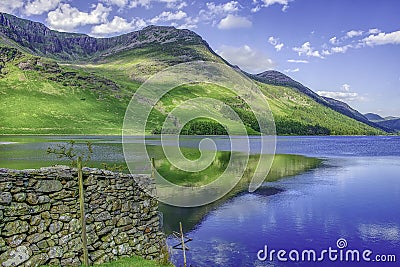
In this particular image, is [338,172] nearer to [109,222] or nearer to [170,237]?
[170,237]

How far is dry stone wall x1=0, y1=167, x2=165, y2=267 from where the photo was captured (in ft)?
47.6

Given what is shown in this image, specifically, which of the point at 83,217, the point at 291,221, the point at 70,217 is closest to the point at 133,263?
the point at 83,217

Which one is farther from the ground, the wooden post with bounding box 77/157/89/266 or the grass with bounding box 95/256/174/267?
the wooden post with bounding box 77/157/89/266

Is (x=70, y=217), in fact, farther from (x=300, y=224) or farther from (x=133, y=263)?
(x=300, y=224)

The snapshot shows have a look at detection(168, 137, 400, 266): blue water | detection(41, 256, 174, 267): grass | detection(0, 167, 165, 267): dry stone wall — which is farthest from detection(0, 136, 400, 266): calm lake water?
detection(0, 167, 165, 267): dry stone wall

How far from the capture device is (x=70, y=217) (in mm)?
16078

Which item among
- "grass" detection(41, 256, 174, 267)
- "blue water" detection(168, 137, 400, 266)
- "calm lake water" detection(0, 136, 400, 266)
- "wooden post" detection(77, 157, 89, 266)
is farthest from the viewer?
"calm lake water" detection(0, 136, 400, 266)

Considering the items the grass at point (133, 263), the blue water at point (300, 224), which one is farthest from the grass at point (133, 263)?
the blue water at point (300, 224)

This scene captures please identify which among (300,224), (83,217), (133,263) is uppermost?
(83,217)

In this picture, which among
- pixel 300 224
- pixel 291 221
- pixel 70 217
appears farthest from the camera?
pixel 291 221

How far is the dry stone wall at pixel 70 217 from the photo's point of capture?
14516 millimetres

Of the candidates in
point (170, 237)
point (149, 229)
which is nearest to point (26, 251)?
point (149, 229)

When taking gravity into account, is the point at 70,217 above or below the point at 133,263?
above

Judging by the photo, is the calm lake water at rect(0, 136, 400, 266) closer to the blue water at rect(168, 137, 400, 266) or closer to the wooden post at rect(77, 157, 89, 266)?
the blue water at rect(168, 137, 400, 266)
